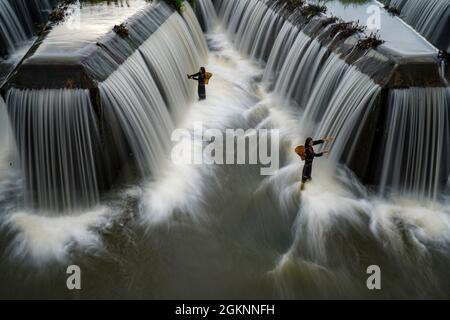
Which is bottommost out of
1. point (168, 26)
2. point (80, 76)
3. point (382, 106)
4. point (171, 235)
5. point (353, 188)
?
point (171, 235)

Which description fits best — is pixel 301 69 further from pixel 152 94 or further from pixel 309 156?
pixel 152 94

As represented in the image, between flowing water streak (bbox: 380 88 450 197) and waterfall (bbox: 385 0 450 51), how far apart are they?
26.8ft

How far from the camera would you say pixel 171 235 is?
10.2 metres

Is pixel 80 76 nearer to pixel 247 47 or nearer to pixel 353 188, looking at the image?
pixel 353 188

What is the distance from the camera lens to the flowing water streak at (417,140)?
10.4 m

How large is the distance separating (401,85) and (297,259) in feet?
17.5

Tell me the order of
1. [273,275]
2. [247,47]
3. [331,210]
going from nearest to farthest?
[273,275] → [331,210] → [247,47]

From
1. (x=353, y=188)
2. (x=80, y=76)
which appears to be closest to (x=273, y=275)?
(x=353, y=188)

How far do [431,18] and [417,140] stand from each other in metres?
10.1

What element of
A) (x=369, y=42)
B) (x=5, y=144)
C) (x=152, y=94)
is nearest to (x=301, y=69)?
(x=369, y=42)

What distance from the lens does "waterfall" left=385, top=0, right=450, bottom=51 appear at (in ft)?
56.2

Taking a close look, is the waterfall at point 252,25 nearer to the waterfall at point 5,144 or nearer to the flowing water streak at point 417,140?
the flowing water streak at point 417,140

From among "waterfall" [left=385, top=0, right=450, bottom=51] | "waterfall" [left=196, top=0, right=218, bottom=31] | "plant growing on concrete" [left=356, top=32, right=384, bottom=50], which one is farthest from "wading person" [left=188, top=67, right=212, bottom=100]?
"waterfall" [left=385, top=0, right=450, bottom=51]

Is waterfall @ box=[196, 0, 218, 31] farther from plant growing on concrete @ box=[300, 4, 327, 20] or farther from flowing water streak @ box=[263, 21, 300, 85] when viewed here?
plant growing on concrete @ box=[300, 4, 327, 20]
